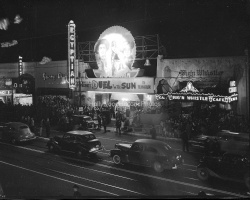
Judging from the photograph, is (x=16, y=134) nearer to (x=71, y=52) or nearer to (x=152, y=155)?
(x=152, y=155)

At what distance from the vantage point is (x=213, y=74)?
28.0 m

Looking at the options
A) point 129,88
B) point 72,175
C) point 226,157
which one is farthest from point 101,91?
point 226,157

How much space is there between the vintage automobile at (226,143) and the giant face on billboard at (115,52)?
16.1 meters

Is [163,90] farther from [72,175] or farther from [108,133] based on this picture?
[72,175]

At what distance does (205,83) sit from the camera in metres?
28.2

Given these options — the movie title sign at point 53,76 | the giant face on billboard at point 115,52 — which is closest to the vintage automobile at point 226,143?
the giant face on billboard at point 115,52

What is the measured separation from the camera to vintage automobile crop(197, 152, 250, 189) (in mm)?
13250

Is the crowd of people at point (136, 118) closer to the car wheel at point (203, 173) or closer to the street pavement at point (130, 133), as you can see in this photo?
the street pavement at point (130, 133)

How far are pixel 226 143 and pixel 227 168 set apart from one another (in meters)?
4.84

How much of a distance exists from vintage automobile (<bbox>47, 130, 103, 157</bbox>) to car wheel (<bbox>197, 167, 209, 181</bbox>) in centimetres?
683

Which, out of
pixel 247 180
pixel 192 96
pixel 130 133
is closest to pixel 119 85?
pixel 130 133

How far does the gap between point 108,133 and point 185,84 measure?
8182mm

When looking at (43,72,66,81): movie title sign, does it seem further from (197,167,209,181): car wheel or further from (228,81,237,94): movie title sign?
(197,167,209,181): car wheel

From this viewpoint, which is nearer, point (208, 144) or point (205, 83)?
point (208, 144)
